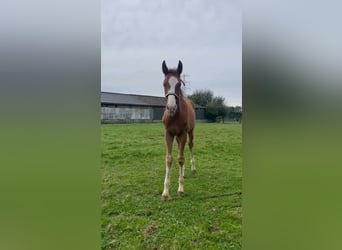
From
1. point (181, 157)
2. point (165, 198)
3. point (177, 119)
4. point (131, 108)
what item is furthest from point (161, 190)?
point (131, 108)

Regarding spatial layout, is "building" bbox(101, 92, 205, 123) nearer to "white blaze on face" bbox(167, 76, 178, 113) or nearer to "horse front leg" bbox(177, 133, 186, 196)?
"white blaze on face" bbox(167, 76, 178, 113)

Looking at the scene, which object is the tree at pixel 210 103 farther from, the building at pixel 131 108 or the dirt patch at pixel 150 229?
the dirt patch at pixel 150 229

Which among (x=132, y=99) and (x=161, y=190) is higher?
(x=132, y=99)

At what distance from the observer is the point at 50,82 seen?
95cm

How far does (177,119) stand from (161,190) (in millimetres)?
444

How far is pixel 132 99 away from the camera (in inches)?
52.2

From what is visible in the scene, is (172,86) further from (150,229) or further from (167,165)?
(150,229)

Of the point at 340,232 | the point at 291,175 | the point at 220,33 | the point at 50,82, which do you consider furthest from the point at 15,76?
the point at 340,232

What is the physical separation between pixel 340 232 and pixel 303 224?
5.8 inches

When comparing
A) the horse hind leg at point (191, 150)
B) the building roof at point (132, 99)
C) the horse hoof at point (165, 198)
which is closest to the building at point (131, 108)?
the building roof at point (132, 99)

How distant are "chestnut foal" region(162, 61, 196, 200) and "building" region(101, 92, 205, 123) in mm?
45

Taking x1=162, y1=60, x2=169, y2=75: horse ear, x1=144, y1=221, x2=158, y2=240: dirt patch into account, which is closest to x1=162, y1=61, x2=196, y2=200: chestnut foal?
x1=162, y1=60, x2=169, y2=75: horse ear

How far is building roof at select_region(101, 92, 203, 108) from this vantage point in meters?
1.20

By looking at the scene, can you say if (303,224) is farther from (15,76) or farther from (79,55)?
(15,76)
